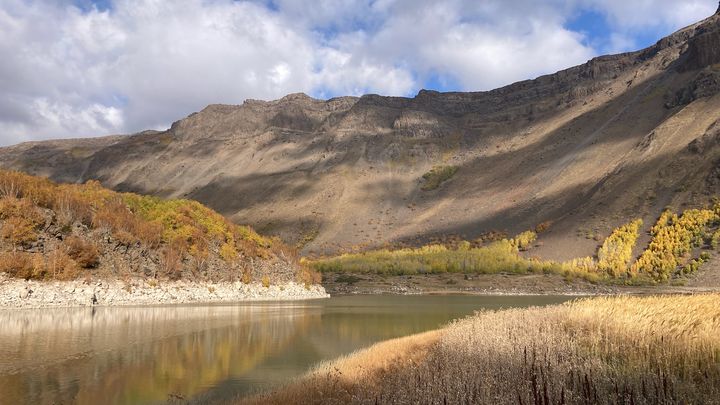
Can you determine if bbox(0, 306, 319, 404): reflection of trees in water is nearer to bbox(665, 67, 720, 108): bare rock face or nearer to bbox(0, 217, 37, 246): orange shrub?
bbox(0, 217, 37, 246): orange shrub

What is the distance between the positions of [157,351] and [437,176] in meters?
155

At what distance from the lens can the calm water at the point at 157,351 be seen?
16547 mm

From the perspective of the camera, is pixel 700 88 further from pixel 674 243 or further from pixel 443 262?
pixel 443 262

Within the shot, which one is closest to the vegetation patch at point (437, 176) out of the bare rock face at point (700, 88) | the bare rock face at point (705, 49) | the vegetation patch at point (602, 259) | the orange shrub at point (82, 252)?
the vegetation patch at point (602, 259)

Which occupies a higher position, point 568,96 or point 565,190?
point 568,96

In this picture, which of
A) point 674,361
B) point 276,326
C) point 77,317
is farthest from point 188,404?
point 77,317

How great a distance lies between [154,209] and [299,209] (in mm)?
102632

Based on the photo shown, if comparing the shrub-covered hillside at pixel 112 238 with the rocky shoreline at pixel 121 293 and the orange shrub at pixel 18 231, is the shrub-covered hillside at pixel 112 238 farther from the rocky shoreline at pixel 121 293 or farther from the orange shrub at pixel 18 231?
the rocky shoreline at pixel 121 293

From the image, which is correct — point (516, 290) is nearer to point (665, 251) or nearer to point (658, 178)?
point (665, 251)

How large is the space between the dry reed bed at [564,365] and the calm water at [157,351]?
4.67 metres

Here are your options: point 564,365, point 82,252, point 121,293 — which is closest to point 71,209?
point 82,252

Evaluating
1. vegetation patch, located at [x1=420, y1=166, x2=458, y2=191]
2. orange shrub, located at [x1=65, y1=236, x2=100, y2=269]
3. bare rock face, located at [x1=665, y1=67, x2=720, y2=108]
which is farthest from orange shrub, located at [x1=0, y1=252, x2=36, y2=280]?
bare rock face, located at [x1=665, y1=67, x2=720, y2=108]

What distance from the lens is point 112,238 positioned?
2085 inches

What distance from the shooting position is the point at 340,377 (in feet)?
50.6
